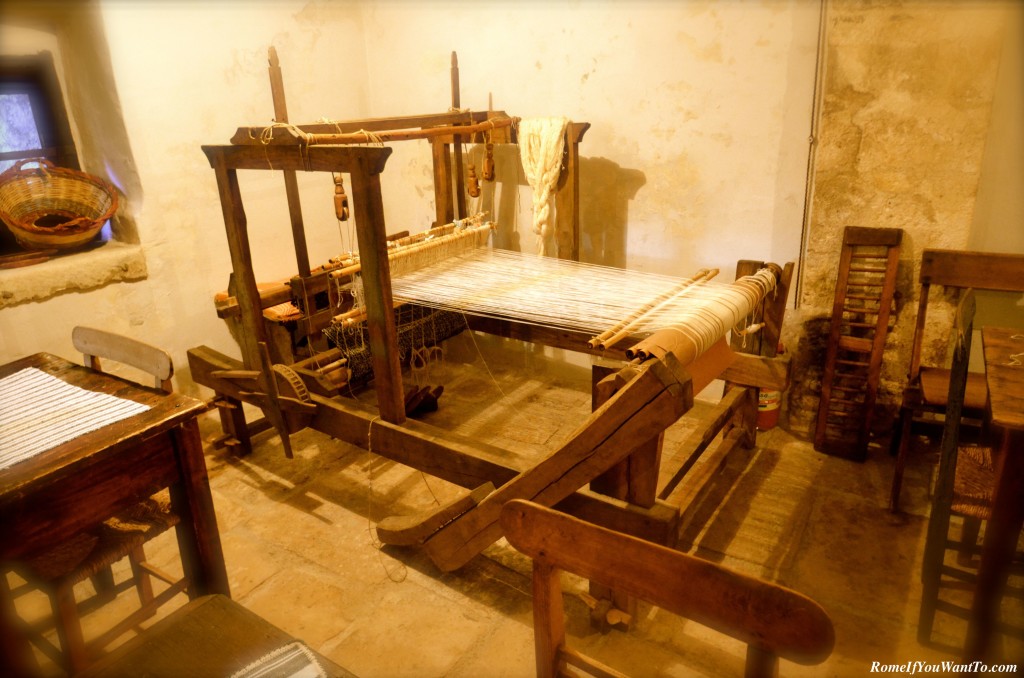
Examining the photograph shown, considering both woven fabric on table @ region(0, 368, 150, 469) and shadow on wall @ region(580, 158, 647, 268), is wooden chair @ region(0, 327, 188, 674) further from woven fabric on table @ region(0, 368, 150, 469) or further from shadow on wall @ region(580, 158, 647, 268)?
shadow on wall @ region(580, 158, 647, 268)

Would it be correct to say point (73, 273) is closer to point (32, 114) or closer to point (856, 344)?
point (32, 114)

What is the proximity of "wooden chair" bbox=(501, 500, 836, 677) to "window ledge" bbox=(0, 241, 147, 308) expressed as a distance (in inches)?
117

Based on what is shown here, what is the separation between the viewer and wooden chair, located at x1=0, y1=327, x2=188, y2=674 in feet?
5.64

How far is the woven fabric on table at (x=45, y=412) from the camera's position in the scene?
1569 millimetres

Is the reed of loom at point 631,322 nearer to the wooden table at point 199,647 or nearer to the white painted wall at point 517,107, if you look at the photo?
the white painted wall at point 517,107

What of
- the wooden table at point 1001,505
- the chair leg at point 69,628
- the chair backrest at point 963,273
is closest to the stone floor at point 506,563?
the wooden table at point 1001,505

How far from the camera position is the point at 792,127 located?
10.3 feet

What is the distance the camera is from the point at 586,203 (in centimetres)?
387

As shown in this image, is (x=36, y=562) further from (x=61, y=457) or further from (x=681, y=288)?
(x=681, y=288)

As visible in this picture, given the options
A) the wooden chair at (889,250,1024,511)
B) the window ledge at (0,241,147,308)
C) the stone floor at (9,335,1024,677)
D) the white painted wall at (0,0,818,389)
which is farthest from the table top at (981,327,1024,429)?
the window ledge at (0,241,147,308)

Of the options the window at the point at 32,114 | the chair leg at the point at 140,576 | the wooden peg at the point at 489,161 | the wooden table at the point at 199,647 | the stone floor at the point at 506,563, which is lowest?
the stone floor at the point at 506,563

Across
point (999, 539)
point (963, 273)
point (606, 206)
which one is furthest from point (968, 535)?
point (606, 206)

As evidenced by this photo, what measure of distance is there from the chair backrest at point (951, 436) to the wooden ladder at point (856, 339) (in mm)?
958

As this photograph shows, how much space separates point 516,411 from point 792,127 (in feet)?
6.90
